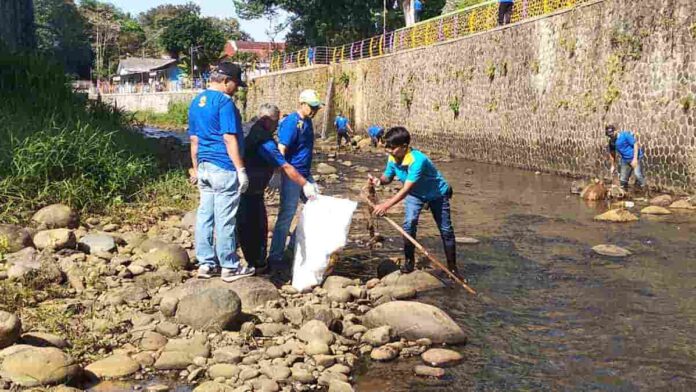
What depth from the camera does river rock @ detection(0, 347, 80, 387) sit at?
4020 mm

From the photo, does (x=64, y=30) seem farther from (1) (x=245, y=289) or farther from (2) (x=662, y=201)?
(1) (x=245, y=289)

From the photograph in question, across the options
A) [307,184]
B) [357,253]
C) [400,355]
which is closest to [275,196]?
[357,253]

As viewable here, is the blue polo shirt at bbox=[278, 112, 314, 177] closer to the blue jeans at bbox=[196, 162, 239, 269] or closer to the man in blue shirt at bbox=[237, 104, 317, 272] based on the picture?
the man in blue shirt at bbox=[237, 104, 317, 272]

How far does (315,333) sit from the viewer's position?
4992mm

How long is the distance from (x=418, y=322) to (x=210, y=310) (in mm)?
1528

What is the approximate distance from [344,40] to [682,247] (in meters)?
33.3

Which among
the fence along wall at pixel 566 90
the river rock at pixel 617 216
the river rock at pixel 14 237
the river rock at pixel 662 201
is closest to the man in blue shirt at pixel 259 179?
the river rock at pixel 14 237

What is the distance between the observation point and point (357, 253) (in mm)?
8211

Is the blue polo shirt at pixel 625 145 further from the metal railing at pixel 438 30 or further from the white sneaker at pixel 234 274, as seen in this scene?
the white sneaker at pixel 234 274

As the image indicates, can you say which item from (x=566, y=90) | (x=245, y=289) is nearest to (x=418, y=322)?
(x=245, y=289)

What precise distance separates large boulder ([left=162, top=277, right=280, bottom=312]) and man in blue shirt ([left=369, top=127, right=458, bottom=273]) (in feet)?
3.97

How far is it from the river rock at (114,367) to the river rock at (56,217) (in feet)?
12.6

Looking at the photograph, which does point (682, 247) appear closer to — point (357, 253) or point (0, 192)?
point (357, 253)

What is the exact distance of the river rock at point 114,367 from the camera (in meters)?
4.38
